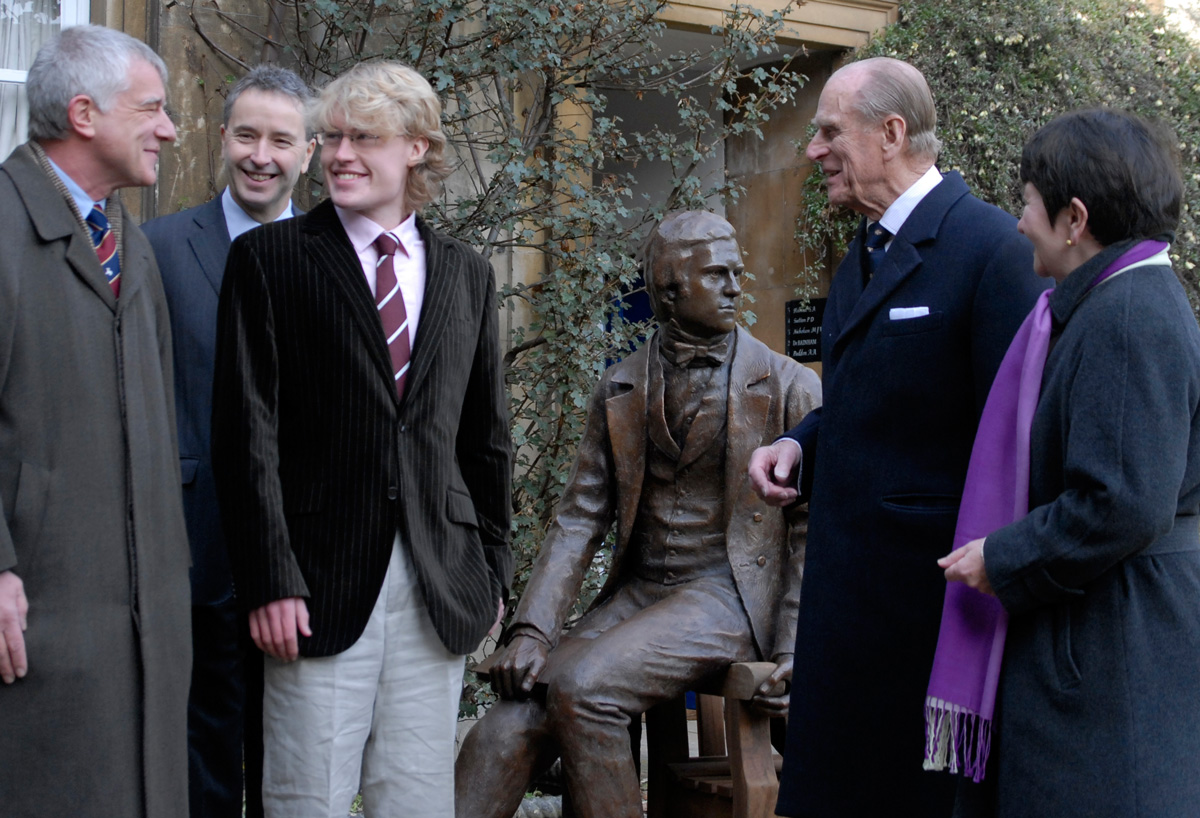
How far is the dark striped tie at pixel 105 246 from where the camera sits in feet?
8.53

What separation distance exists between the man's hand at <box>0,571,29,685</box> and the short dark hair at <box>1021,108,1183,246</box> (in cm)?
187

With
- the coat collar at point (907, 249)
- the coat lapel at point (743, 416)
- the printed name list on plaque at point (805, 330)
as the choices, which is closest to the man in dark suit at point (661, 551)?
the coat lapel at point (743, 416)

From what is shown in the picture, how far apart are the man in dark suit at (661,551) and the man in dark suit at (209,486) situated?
0.60m

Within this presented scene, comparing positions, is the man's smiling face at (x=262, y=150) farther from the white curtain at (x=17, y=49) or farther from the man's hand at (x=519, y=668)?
the white curtain at (x=17, y=49)

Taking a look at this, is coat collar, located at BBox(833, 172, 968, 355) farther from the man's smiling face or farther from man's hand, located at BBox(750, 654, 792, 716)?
the man's smiling face

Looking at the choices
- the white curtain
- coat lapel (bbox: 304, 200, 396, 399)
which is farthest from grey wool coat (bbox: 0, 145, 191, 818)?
the white curtain

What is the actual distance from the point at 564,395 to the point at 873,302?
3.48 m

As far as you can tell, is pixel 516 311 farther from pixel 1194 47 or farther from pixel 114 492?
pixel 1194 47

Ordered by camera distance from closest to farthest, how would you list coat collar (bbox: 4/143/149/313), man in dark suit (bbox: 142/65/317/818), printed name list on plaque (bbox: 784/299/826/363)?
coat collar (bbox: 4/143/149/313)
man in dark suit (bbox: 142/65/317/818)
printed name list on plaque (bbox: 784/299/826/363)

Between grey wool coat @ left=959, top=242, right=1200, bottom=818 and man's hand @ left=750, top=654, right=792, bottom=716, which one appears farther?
man's hand @ left=750, top=654, right=792, bottom=716

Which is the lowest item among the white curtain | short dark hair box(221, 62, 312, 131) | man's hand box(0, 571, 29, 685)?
man's hand box(0, 571, 29, 685)

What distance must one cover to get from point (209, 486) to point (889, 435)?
1.62 m

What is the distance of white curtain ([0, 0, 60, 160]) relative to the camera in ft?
17.8

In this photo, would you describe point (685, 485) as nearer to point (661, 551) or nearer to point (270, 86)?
point (661, 551)
